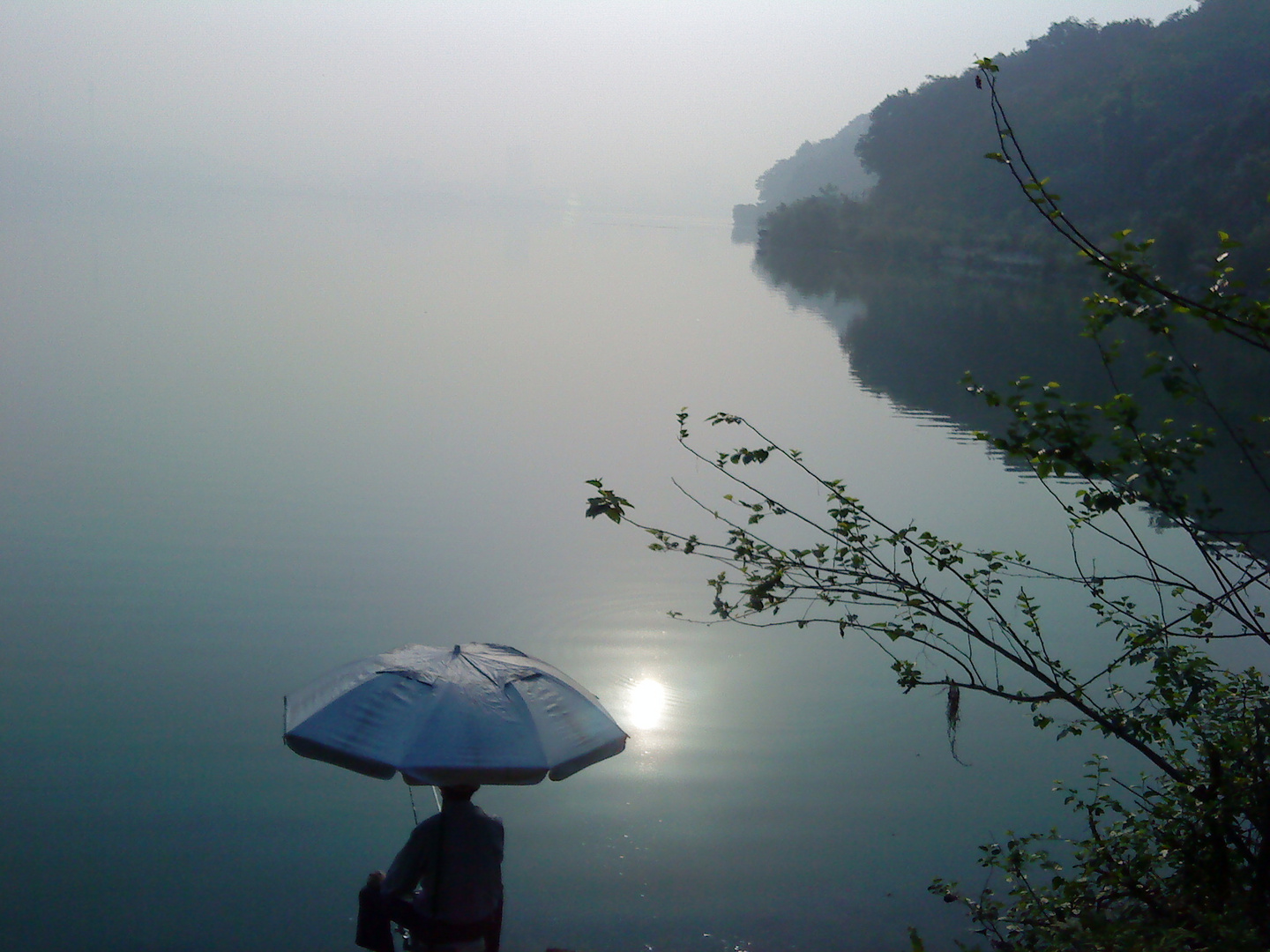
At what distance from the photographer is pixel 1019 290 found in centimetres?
4488

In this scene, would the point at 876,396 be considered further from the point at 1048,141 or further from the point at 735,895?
the point at 1048,141

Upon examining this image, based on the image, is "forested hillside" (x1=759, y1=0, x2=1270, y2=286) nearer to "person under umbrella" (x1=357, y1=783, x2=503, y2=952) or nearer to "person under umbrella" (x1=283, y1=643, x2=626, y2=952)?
"person under umbrella" (x1=283, y1=643, x2=626, y2=952)

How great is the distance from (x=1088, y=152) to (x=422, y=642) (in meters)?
54.5

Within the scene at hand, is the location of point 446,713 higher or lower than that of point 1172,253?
lower

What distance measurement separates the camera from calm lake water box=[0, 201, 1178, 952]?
5543 millimetres

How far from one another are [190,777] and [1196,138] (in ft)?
160

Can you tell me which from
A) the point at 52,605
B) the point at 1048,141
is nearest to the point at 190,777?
the point at 52,605

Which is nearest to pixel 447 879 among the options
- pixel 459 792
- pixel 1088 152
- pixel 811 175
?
pixel 459 792

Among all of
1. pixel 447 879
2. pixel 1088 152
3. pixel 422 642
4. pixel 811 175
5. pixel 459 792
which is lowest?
pixel 447 879

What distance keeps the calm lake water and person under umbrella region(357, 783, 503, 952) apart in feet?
4.57

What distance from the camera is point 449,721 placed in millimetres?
3768

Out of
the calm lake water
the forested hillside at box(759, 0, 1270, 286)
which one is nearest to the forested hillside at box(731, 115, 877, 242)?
the forested hillside at box(759, 0, 1270, 286)

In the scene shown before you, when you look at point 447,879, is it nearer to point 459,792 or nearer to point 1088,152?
point 459,792

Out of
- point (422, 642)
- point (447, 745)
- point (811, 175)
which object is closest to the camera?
point (447, 745)
